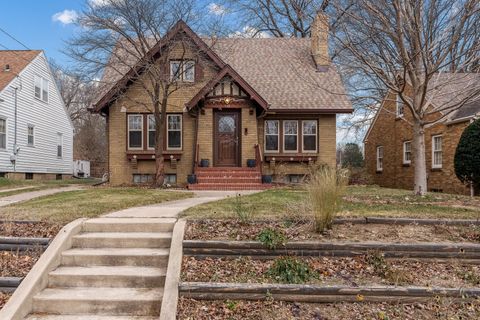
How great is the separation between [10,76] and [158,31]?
427 inches

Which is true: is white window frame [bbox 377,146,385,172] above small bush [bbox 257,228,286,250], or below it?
above

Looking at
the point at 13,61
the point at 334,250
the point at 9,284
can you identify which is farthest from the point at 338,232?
the point at 13,61

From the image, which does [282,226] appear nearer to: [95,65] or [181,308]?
[181,308]

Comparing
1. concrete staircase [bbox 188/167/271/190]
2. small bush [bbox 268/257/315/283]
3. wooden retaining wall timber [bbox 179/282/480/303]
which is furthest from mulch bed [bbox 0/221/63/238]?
concrete staircase [bbox 188/167/271/190]

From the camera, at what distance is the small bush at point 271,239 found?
484 cm

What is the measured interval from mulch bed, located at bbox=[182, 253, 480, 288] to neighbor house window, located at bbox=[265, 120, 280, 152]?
40.0 feet

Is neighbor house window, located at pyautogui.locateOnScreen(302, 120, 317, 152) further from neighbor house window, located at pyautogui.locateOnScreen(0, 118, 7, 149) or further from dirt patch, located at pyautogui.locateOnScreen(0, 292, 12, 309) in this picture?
neighbor house window, located at pyautogui.locateOnScreen(0, 118, 7, 149)

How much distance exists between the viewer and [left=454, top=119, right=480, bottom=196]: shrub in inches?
559

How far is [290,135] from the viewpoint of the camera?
1692cm

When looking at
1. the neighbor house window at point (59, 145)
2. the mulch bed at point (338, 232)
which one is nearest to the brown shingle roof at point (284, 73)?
the mulch bed at point (338, 232)

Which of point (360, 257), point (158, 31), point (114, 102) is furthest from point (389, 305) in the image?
point (114, 102)

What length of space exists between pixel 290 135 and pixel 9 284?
1374cm

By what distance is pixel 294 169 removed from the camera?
16.6 meters

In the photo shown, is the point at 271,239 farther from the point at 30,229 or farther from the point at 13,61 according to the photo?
the point at 13,61
